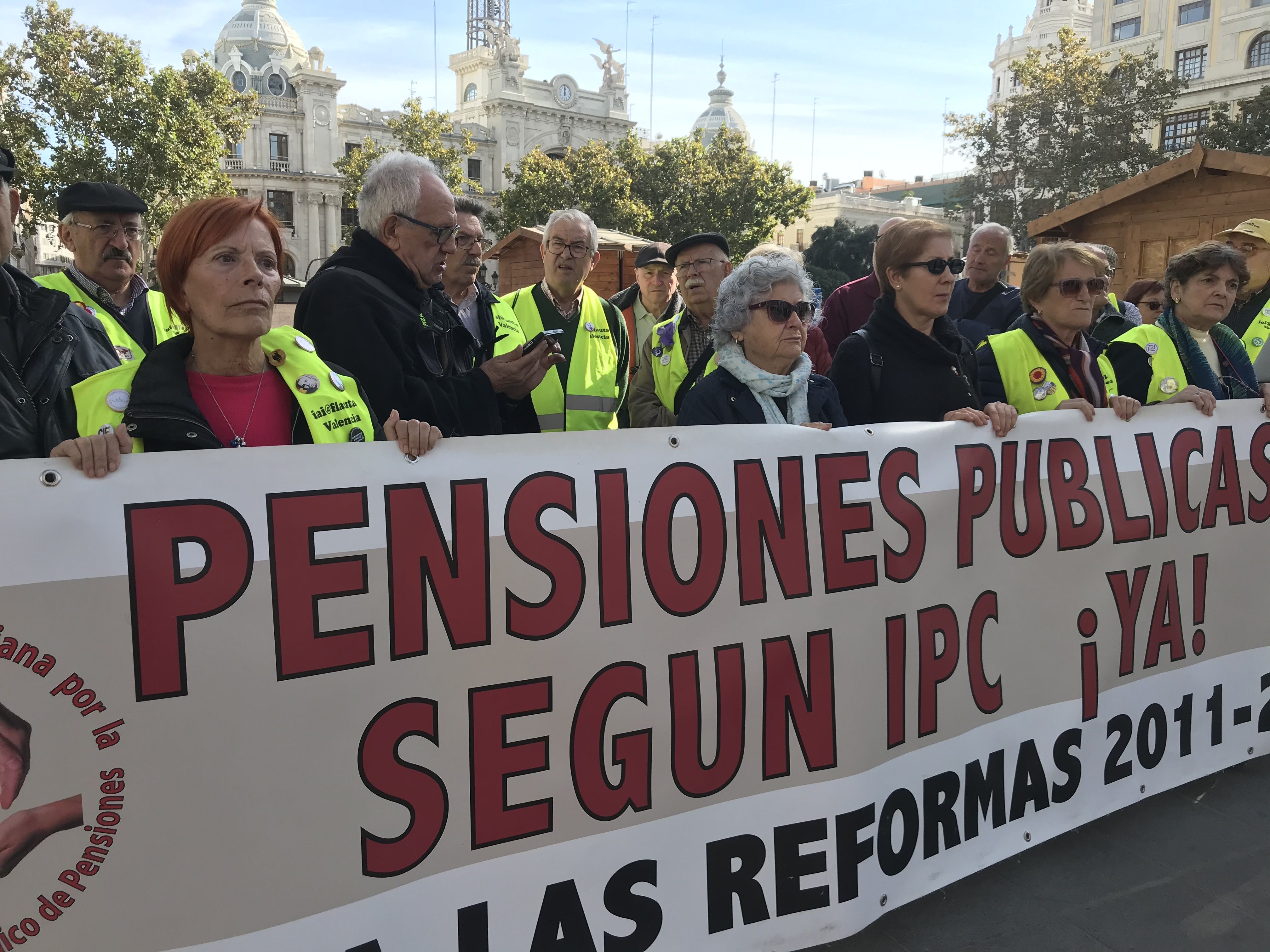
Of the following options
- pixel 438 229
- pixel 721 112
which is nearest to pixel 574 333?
pixel 438 229

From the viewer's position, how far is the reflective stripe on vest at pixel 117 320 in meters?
3.68

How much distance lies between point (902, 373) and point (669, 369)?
1520 millimetres

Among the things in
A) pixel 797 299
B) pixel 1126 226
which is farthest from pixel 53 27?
pixel 797 299

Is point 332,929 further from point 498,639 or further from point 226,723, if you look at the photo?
point 498,639

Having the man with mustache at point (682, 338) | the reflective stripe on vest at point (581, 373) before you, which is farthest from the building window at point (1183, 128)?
the reflective stripe on vest at point (581, 373)

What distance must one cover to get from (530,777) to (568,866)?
22 cm

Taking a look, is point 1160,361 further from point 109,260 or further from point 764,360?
point 109,260

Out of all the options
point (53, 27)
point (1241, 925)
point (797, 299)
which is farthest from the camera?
point (53, 27)

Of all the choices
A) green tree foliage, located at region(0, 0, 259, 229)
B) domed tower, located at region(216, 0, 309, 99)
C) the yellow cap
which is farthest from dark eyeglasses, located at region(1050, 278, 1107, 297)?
domed tower, located at region(216, 0, 309, 99)

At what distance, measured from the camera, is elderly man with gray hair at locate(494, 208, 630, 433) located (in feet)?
14.5

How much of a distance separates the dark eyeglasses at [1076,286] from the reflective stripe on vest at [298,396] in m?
2.39

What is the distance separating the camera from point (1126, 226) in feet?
39.9

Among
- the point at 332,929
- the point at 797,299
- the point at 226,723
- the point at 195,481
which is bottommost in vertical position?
the point at 332,929

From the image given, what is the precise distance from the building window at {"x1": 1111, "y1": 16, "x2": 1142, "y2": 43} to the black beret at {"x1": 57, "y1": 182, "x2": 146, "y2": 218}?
68.1 m
